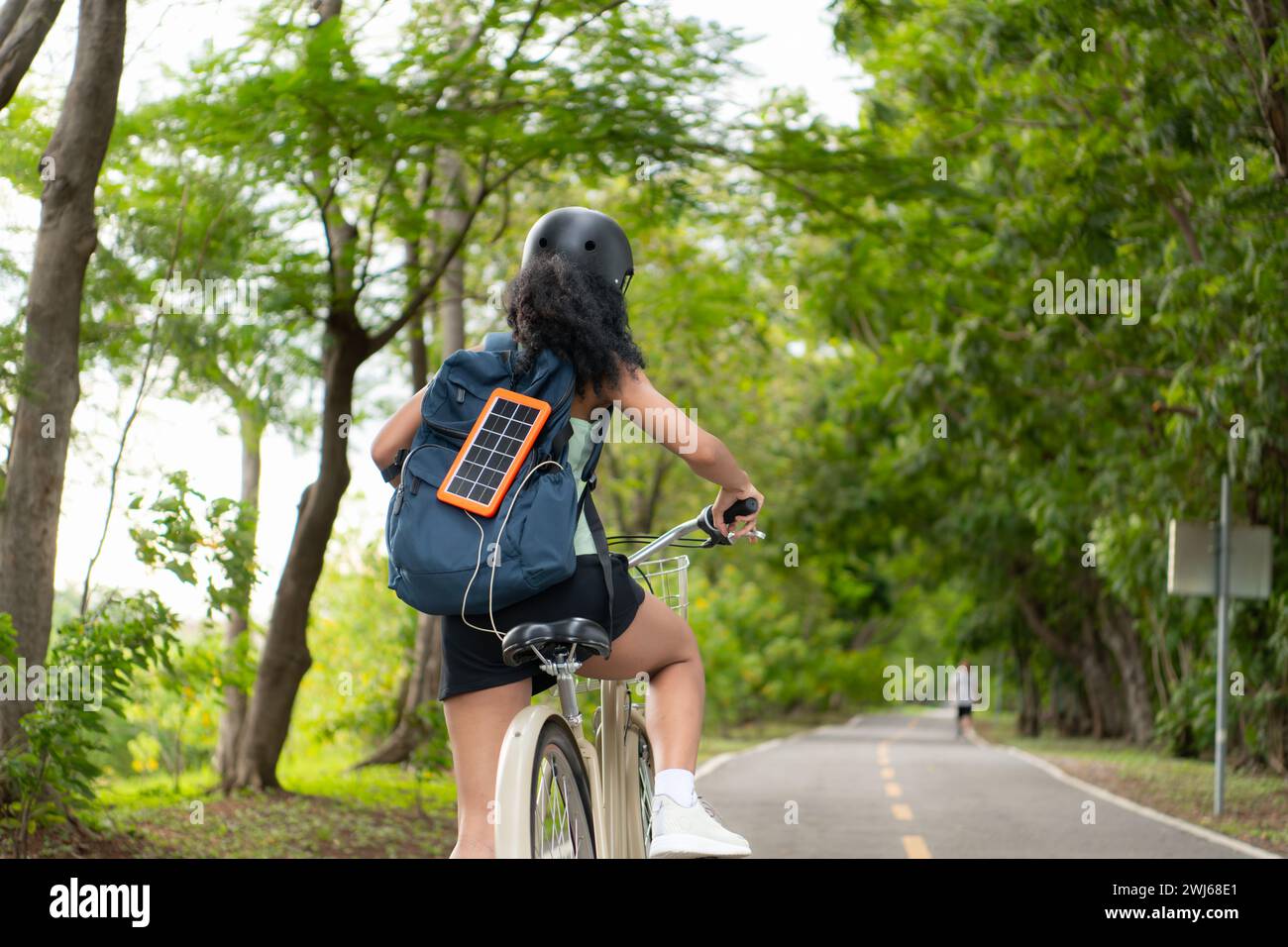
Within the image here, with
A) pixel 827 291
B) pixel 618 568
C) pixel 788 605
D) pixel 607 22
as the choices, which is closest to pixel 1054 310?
pixel 827 291

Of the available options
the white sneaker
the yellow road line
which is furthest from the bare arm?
the yellow road line

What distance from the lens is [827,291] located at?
14867mm

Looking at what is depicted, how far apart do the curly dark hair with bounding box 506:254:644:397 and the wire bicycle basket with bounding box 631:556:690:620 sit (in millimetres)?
803

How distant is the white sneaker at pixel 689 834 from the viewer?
11.0ft

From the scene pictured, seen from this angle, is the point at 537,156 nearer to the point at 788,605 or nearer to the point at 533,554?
the point at 533,554

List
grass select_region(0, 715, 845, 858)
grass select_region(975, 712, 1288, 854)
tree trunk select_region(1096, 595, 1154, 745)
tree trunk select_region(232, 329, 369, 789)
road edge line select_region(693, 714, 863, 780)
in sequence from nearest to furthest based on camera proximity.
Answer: grass select_region(0, 715, 845, 858), tree trunk select_region(232, 329, 369, 789), grass select_region(975, 712, 1288, 854), road edge line select_region(693, 714, 863, 780), tree trunk select_region(1096, 595, 1154, 745)

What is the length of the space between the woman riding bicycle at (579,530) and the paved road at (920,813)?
5249mm

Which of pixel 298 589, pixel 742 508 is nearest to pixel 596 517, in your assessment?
pixel 742 508

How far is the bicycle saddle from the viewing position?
3.19 meters

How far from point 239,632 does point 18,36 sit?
18.5ft

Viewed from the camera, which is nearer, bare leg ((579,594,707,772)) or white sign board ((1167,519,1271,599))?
bare leg ((579,594,707,772))

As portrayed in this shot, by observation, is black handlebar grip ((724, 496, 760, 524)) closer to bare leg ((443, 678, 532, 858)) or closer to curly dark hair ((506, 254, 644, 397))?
curly dark hair ((506, 254, 644, 397))

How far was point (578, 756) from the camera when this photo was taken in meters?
3.64

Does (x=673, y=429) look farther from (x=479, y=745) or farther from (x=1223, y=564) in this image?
(x=1223, y=564)
